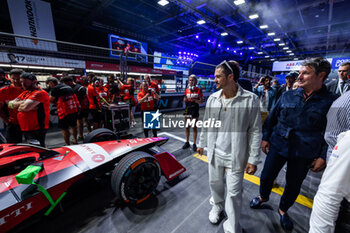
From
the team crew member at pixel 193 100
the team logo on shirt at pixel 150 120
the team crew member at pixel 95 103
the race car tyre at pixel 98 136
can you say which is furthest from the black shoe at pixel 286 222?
the team crew member at pixel 95 103

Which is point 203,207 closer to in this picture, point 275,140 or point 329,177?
point 275,140

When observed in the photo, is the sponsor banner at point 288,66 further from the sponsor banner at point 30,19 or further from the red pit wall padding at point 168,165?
the sponsor banner at point 30,19

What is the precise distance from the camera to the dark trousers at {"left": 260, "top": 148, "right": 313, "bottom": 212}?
59.8 inches

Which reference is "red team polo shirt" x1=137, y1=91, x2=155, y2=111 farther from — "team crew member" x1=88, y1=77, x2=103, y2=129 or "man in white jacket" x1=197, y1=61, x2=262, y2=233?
"man in white jacket" x1=197, y1=61, x2=262, y2=233

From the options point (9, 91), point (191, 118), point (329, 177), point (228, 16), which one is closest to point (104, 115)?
point (9, 91)

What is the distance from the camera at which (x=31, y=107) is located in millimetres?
2410

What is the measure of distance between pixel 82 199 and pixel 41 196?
81 centimetres

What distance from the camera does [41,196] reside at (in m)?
1.37

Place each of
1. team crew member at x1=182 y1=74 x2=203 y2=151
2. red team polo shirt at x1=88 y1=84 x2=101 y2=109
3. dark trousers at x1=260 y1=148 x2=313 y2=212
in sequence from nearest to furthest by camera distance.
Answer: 1. dark trousers at x1=260 y1=148 x2=313 y2=212
2. team crew member at x1=182 y1=74 x2=203 y2=151
3. red team polo shirt at x1=88 y1=84 x2=101 y2=109

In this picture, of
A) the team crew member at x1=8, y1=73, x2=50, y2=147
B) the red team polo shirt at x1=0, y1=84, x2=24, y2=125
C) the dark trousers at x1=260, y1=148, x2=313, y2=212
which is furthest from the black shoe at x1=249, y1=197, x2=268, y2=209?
the red team polo shirt at x1=0, y1=84, x2=24, y2=125

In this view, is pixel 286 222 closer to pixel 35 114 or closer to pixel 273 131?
pixel 273 131

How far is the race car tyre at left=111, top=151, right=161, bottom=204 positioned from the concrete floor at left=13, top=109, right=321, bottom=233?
187mm

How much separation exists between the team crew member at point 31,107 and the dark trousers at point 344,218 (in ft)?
11.4

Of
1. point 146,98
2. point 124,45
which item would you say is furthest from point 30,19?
point 146,98
